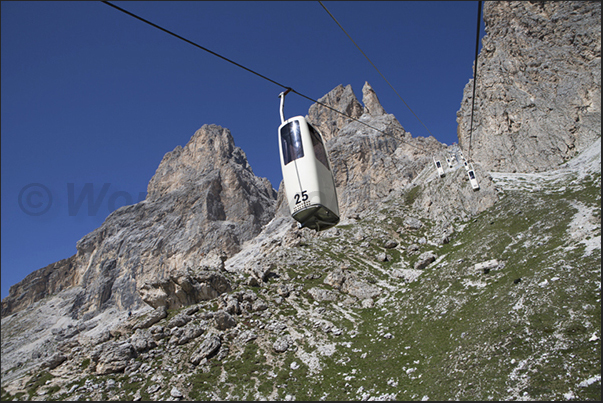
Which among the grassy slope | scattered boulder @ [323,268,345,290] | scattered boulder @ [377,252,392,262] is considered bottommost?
the grassy slope

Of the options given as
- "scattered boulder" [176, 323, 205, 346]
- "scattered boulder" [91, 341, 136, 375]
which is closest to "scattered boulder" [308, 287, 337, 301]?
"scattered boulder" [176, 323, 205, 346]

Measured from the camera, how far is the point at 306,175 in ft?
53.8

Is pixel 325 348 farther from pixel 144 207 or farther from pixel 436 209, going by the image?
pixel 144 207

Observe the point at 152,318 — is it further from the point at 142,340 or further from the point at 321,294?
the point at 321,294

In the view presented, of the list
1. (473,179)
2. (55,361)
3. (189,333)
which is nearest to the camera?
(55,361)

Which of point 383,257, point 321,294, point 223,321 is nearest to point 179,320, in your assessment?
point 223,321

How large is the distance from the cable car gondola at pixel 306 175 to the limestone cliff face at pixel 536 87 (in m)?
75.3

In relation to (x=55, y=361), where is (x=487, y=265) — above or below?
above

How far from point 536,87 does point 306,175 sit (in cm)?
9984

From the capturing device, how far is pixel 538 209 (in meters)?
44.9

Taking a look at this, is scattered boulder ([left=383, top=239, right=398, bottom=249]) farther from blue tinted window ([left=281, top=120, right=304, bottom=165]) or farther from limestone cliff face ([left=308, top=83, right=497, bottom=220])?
blue tinted window ([left=281, top=120, right=304, bottom=165])

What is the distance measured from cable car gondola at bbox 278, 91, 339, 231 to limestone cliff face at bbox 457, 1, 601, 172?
247ft

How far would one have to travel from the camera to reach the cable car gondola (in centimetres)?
1631

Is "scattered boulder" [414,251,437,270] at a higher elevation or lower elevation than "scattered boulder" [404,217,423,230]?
lower
